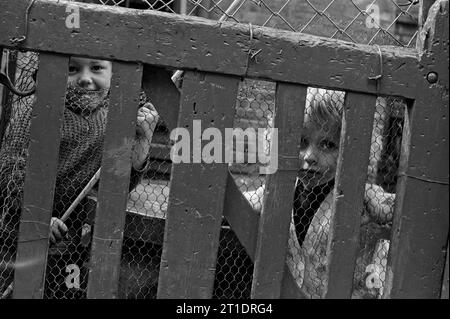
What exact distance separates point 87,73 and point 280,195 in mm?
1239

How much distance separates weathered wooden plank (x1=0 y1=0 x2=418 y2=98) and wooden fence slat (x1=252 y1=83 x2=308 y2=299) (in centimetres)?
7

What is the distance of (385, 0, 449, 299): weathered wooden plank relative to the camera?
80.6 inches

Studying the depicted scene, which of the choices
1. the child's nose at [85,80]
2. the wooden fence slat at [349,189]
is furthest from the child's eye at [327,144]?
the child's nose at [85,80]

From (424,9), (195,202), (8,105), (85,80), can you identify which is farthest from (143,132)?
(424,9)

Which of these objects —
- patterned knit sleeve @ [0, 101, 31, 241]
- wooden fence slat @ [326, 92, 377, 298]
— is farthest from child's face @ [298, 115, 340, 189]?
patterned knit sleeve @ [0, 101, 31, 241]

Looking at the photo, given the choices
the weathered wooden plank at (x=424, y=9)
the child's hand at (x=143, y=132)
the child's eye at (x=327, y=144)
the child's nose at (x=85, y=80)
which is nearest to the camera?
the weathered wooden plank at (x=424, y=9)

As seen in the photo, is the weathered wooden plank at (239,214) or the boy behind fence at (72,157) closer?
the weathered wooden plank at (239,214)

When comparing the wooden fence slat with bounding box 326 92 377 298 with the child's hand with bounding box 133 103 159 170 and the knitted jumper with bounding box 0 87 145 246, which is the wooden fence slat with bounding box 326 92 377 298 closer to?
the child's hand with bounding box 133 103 159 170

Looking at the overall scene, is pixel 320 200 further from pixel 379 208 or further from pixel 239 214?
pixel 239 214

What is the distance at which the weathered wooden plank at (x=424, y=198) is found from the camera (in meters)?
2.05

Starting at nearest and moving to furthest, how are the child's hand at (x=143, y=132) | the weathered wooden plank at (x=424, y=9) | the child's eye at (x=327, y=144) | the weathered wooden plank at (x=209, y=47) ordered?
the weathered wooden plank at (x=209, y=47) → the weathered wooden plank at (x=424, y=9) → the child's hand at (x=143, y=132) → the child's eye at (x=327, y=144)

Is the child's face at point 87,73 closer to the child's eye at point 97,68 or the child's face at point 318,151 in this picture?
the child's eye at point 97,68

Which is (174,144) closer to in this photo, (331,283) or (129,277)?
(331,283)

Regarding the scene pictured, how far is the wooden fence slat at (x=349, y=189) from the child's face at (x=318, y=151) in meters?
0.49
